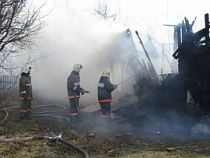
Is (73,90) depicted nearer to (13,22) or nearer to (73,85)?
(73,85)

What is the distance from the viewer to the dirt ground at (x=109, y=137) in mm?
5426

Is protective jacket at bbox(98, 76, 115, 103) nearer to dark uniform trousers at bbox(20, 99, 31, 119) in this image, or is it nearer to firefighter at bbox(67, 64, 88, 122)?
firefighter at bbox(67, 64, 88, 122)

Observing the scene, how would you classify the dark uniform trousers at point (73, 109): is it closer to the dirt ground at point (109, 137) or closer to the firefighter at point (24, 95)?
the dirt ground at point (109, 137)

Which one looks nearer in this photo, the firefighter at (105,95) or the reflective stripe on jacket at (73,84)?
the firefighter at (105,95)

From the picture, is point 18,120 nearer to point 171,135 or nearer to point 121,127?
point 121,127

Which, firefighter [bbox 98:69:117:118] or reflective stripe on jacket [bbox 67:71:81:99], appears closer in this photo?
firefighter [bbox 98:69:117:118]

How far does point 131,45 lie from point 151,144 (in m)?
6.65

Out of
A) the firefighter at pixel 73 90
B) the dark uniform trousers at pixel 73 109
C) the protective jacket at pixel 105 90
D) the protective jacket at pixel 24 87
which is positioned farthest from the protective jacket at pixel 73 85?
the protective jacket at pixel 24 87

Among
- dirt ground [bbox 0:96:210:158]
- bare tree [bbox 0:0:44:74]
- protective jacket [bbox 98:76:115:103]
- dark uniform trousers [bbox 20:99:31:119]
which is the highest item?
bare tree [bbox 0:0:44:74]

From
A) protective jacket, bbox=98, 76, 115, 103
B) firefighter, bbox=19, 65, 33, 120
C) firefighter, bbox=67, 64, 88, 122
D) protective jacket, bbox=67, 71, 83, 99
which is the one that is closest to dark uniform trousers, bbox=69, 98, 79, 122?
firefighter, bbox=67, 64, 88, 122

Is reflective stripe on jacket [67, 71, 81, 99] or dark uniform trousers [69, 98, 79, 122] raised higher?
reflective stripe on jacket [67, 71, 81, 99]

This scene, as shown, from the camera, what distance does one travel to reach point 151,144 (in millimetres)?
6191

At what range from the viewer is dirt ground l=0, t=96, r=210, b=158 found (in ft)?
17.8

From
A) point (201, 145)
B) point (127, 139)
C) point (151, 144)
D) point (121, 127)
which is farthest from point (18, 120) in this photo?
point (201, 145)
